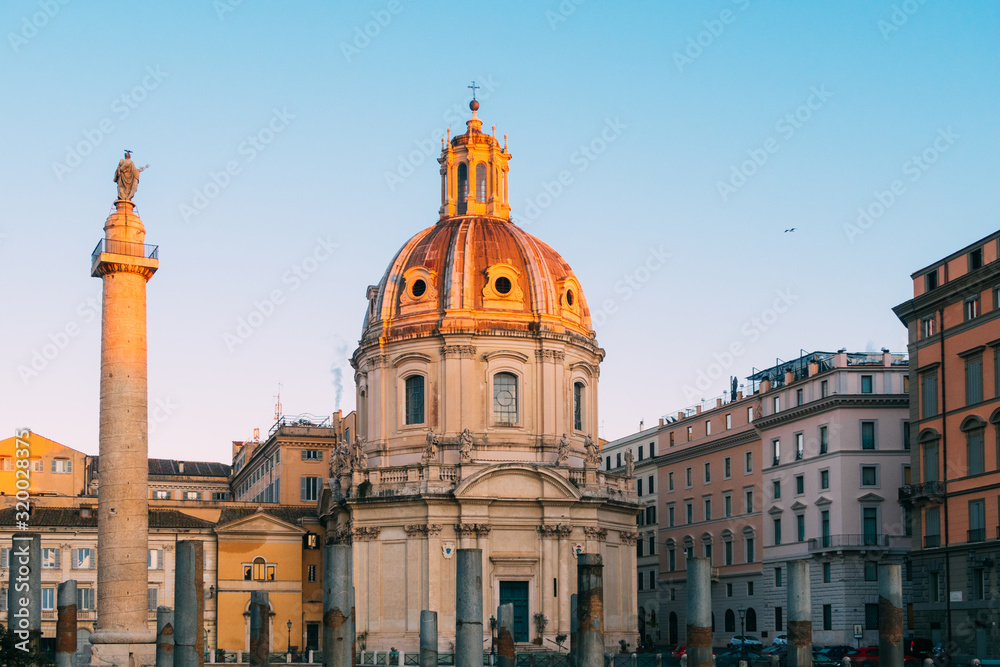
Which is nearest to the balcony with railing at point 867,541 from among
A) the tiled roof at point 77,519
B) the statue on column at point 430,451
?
the statue on column at point 430,451

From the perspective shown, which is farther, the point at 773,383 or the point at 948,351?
the point at 773,383

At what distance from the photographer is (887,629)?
1406 inches

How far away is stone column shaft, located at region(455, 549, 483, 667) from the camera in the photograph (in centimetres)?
3897

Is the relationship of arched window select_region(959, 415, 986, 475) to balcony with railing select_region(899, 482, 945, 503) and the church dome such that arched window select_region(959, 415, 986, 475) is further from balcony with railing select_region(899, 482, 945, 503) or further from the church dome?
the church dome

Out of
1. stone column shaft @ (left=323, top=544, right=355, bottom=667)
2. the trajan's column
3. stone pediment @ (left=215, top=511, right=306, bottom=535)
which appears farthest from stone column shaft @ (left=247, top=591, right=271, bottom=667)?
stone pediment @ (left=215, top=511, right=306, bottom=535)

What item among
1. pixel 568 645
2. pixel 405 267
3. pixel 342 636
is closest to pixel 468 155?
pixel 405 267

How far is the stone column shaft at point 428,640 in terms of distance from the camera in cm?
4667

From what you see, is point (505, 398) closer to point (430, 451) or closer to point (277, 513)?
point (430, 451)

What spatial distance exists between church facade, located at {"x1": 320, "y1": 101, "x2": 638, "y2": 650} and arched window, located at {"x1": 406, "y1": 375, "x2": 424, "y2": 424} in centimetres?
5

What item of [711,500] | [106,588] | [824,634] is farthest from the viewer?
[711,500]

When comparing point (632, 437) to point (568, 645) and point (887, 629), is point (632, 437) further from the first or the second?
point (887, 629)

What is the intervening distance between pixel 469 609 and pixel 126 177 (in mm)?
23563

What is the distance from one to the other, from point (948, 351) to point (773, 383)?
72.7ft

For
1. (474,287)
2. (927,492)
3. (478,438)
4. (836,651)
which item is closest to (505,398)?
(478,438)
